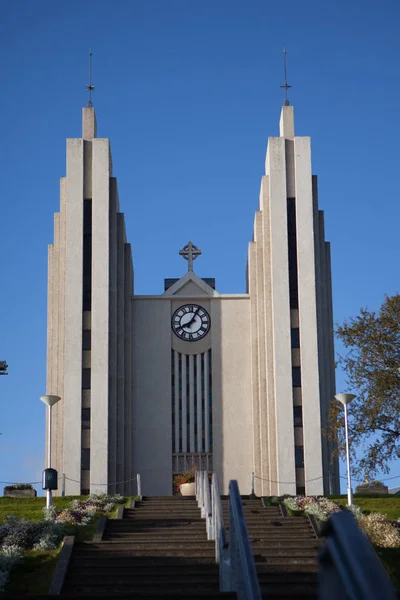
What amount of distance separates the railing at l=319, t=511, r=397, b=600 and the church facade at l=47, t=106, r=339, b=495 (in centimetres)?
3130

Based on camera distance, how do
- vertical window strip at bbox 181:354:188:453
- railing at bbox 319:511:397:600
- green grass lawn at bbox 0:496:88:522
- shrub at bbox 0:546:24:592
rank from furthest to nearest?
vertical window strip at bbox 181:354:188:453, green grass lawn at bbox 0:496:88:522, shrub at bbox 0:546:24:592, railing at bbox 319:511:397:600

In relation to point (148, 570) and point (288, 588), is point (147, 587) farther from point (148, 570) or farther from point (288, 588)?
point (288, 588)

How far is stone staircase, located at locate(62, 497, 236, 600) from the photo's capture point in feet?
42.2

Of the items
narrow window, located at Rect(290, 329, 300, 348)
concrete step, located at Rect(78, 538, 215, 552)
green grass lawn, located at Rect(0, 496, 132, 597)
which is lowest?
green grass lawn, located at Rect(0, 496, 132, 597)

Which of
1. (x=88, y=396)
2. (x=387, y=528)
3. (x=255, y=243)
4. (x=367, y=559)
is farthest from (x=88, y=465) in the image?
(x=367, y=559)

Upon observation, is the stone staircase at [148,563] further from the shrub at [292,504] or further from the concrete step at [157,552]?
the shrub at [292,504]

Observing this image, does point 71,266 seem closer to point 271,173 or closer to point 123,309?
point 123,309

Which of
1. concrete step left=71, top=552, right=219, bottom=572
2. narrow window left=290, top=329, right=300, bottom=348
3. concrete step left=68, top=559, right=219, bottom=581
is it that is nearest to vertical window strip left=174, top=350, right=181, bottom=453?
narrow window left=290, top=329, right=300, bottom=348

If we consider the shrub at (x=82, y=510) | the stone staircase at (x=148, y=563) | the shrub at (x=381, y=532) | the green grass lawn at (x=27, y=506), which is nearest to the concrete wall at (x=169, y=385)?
the green grass lawn at (x=27, y=506)

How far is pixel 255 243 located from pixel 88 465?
35.0 feet

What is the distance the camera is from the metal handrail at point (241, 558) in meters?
6.64

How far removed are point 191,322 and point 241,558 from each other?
30.5 metres

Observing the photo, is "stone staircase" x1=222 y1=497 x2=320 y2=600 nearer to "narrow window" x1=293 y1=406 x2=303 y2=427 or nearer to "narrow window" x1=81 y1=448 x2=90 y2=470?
"narrow window" x1=293 y1=406 x2=303 y2=427

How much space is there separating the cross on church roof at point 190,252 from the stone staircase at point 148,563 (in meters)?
19.7
